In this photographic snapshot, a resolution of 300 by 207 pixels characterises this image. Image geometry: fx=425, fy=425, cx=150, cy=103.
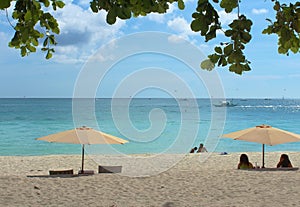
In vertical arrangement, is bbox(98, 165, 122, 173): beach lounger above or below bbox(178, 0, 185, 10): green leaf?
below

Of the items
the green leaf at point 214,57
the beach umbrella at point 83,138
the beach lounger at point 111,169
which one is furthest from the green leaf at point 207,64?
the beach umbrella at point 83,138

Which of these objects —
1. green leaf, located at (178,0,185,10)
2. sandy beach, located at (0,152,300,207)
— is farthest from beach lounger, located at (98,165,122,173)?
green leaf, located at (178,0,185,10)

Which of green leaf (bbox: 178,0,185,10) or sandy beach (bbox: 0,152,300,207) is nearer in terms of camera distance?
green leaf (bbox: 178,0,185,10)

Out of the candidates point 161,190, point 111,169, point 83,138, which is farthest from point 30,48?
point 83,138

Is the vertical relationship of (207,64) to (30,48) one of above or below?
below

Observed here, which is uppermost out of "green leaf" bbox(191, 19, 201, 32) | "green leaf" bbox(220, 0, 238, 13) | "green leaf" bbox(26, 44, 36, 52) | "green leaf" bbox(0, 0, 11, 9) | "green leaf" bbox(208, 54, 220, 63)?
"green leaf" bbox(220, 0, 238, 13)

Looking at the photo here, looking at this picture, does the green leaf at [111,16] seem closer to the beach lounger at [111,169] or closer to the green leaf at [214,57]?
the green leaf at [214,57]

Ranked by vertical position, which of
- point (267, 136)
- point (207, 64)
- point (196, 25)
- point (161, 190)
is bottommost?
point (161, 190)

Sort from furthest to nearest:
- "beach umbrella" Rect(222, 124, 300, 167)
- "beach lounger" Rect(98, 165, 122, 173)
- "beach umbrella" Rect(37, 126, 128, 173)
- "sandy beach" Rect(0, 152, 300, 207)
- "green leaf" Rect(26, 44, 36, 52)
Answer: "beach umbrella" Rect(222, 124, 300, 167)
"beach umbrella" Rect(37, 126, 128, 173)
"beach lounger" Rect(98, 165, 122, 173)
"sandy beach" Rect(0, 152, 300, 207)
"green leaf" Rect(26, 44, 36, 52)

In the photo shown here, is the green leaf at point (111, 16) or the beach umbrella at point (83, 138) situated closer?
the green leaf at point (111, 16)

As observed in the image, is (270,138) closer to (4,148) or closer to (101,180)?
(101,180)

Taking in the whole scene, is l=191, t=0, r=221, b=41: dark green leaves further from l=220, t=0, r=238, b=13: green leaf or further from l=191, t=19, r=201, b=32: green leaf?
l=220, t=0, r=238, b=13: green leaf

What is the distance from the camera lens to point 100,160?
18.1 metres

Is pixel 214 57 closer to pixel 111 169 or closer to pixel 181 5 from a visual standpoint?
pixel 181 5
